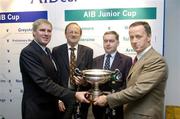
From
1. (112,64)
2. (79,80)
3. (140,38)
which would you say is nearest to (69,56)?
(79,80)

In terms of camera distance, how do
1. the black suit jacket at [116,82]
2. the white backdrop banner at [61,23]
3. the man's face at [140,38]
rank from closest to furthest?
the man's face at [140,38]
the black suit jacket at [116,82]
the white backdrop banner at [61,23]

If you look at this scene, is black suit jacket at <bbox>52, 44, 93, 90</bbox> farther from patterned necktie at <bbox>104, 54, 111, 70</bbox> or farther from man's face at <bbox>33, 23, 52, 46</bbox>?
man's face at <bbox>33, 23, 52, 46</bbox>

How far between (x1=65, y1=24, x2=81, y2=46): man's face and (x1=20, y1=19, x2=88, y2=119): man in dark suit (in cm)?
36

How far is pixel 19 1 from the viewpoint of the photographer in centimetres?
319

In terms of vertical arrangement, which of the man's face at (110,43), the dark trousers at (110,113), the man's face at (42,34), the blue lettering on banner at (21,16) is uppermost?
the blue lettering on banner at (21,16)

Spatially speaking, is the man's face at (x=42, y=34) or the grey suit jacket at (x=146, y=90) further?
the man's face at (x=42, y=34)

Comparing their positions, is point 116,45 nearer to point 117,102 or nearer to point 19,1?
point 117,102

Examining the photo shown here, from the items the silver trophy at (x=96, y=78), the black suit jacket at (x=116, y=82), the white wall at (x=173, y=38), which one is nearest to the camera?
the silver trophy at (x=96, y=78)

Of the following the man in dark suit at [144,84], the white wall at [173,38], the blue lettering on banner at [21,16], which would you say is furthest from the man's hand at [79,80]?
the white wall at [173,38]

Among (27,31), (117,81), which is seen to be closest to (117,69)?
(117,81)

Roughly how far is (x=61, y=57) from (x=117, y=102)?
3.02ft

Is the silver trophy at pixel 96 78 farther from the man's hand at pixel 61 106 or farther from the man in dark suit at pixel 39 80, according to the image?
the man's hand at pixel 61 106

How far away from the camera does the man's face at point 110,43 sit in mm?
2869

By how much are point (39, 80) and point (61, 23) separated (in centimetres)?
81
